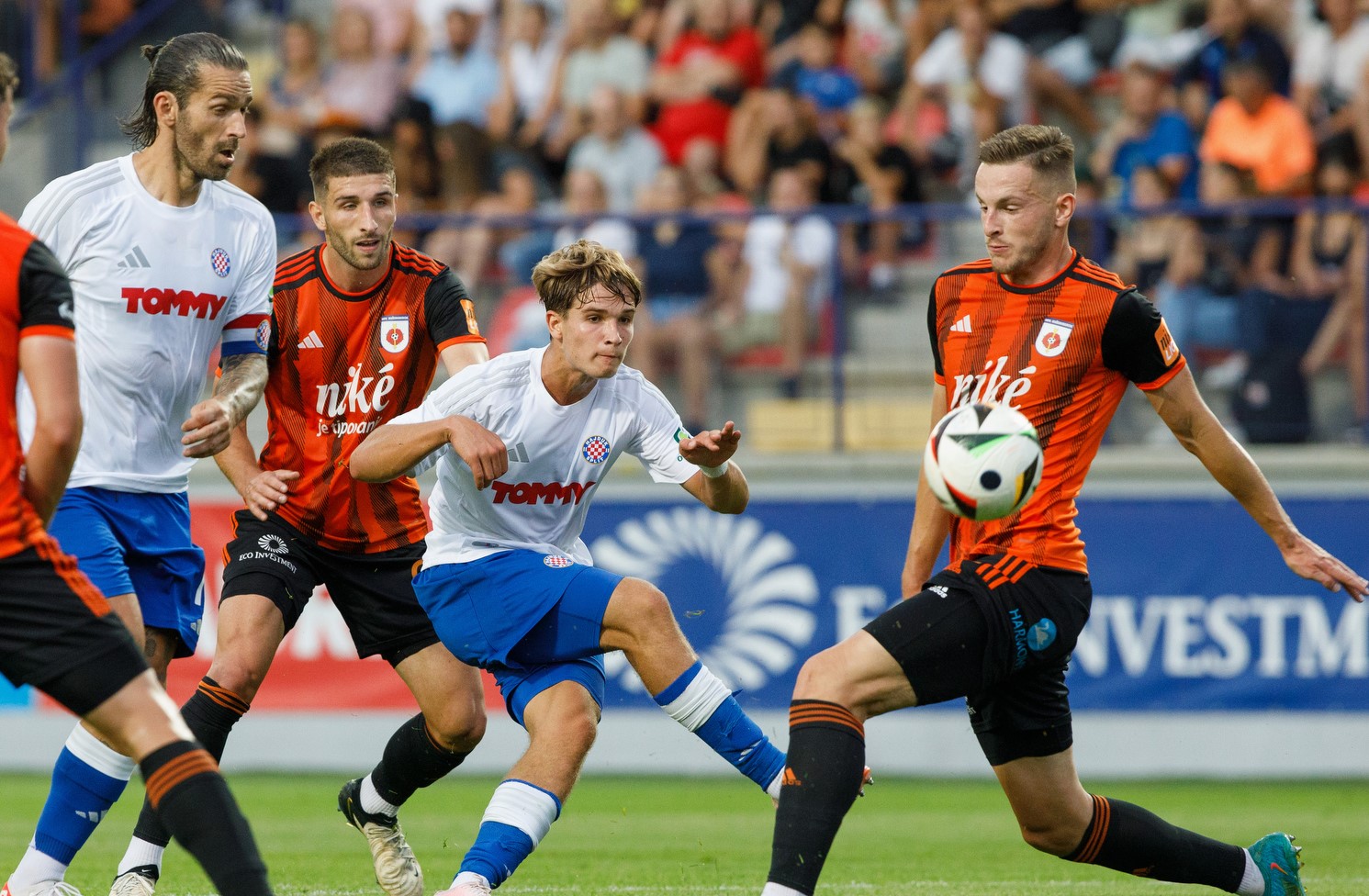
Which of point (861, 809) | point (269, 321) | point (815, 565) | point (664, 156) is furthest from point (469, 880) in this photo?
point (664, 156)

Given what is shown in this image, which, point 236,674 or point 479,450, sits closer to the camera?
point 479,450

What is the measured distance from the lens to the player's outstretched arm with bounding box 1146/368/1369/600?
5.34 metres

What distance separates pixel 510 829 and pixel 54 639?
1503mm

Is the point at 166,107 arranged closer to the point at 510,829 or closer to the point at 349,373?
the point at 349,373

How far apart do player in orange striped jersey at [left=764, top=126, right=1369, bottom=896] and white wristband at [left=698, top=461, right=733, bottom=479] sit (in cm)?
66

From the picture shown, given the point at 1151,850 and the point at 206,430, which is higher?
the point at 206,430

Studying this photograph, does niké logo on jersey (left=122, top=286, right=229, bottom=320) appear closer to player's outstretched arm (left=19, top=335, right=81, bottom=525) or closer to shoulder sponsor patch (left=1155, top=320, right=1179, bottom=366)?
player's outstretched arm (left=19, top=335, right=81, bottom=525)

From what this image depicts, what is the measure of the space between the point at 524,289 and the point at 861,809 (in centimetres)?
439

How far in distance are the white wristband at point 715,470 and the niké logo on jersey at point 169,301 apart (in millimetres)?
1898

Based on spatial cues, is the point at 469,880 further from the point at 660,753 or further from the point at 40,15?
the point at 40,15

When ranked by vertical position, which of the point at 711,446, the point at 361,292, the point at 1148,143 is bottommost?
the point at 711,446

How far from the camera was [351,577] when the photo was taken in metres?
6.57

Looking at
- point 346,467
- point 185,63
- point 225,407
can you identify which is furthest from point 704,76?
point 225,407

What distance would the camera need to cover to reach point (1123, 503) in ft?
37.3
